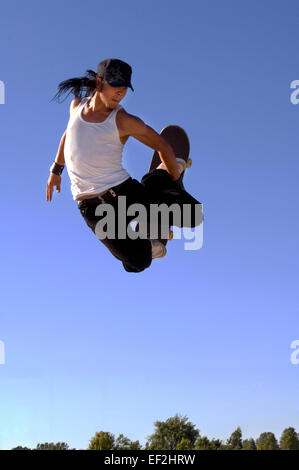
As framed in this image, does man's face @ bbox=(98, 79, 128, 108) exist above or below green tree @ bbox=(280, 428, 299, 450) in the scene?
above

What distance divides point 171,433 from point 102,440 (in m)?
18.7

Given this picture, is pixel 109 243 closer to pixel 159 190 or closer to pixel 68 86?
pixel 159 190

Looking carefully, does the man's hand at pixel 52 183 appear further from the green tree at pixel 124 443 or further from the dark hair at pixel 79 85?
the green tree at pixel 124 443

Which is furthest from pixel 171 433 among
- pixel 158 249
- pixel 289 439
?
pixel 158 249

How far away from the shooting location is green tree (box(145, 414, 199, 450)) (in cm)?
9956

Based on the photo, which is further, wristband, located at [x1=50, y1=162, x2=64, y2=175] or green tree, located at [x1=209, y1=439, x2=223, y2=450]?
green tree, located at [x1=209, y1=439, x2=223, y2=450]

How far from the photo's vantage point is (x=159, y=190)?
8477 millimetres

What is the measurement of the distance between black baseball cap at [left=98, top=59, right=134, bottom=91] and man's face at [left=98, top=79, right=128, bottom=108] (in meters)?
0.07

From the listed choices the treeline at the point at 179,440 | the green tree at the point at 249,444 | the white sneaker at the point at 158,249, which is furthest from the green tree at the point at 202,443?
the white sneaker at the point at 158,249

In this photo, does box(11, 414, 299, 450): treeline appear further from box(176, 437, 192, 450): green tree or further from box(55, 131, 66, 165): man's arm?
box(55, 131, 66, 165): man's arm

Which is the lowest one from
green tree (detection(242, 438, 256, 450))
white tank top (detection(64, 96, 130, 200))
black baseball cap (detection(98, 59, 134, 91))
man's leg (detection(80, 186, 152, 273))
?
green tree (detection(242, 438, 256, 450))

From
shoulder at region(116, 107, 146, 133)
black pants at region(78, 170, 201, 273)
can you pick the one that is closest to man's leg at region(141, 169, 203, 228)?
black pants at region(78, 170, 201, 273)
